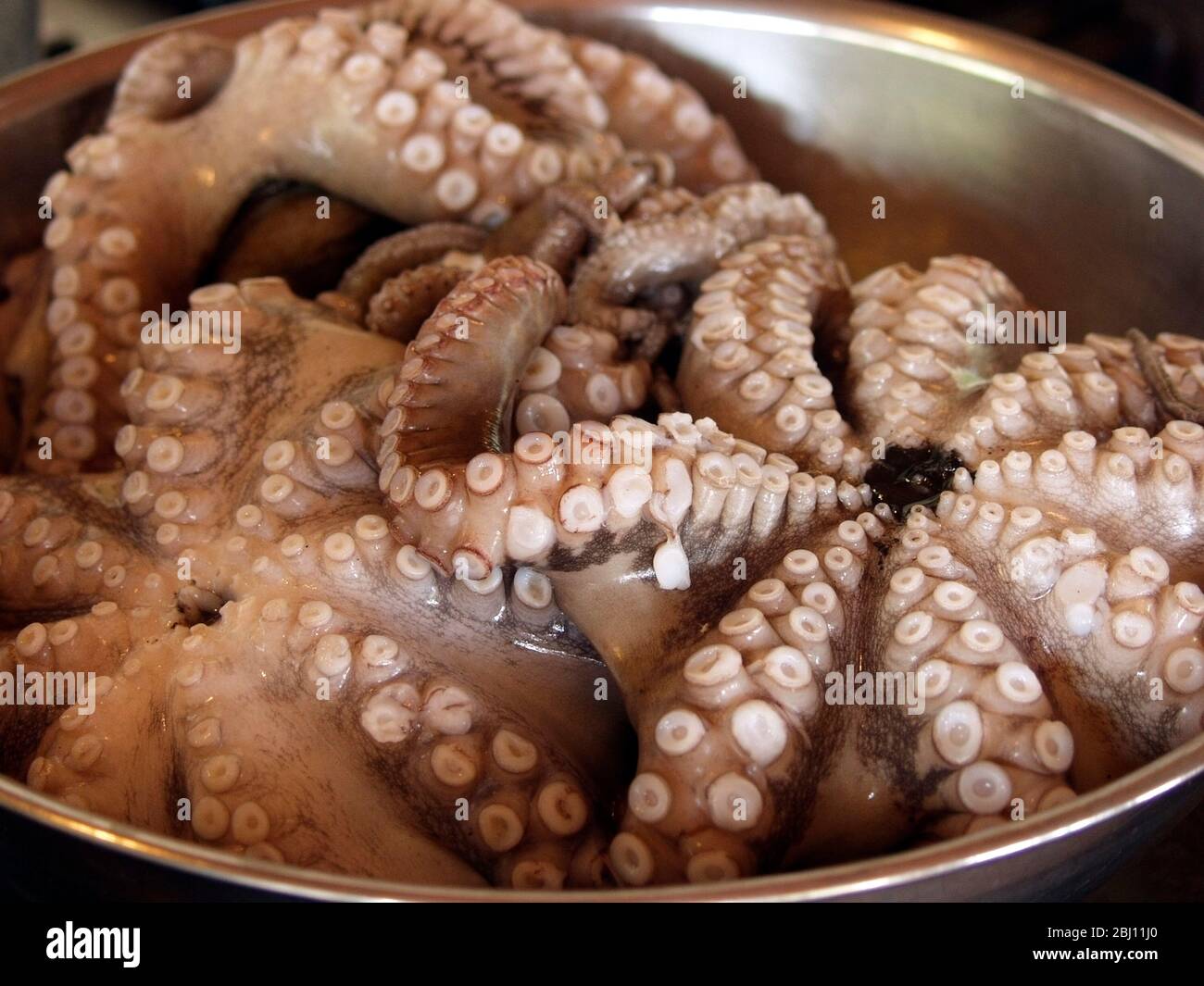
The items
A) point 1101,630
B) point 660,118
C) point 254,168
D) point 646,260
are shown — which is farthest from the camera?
point 660,118

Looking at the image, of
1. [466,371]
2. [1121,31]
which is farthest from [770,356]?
[1121,31]

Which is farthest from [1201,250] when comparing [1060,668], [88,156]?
[88,156]

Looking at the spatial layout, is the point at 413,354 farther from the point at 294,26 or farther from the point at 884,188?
the point at 884,188

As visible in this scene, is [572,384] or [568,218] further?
[568,218]

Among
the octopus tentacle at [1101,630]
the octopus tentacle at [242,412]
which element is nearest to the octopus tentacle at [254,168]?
the octopus tentacle at [242,412]

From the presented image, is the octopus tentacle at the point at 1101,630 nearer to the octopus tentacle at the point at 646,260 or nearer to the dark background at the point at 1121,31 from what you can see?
the octopus tentacle at the point at 646,260

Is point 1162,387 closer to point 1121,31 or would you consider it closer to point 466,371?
point 466,371
